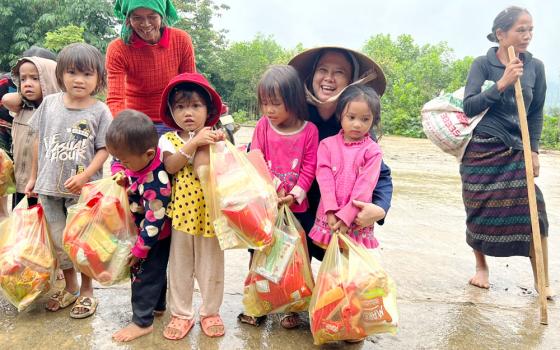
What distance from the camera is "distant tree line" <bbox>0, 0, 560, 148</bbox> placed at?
1742 centimetres

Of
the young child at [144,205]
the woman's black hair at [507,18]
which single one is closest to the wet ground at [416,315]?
the young child at [144,205]

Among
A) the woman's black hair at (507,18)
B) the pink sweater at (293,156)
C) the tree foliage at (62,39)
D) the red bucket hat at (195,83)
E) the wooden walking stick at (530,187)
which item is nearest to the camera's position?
the red bucket hat at (195,83)

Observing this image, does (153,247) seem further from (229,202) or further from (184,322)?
(229,202)

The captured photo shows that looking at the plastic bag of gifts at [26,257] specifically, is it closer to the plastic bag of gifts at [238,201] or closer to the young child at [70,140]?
the young child at [70,140]

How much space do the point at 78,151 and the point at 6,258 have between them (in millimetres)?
662

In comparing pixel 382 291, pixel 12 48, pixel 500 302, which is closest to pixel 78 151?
pixel 382 291

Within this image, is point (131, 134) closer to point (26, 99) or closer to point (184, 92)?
point (184, 92)

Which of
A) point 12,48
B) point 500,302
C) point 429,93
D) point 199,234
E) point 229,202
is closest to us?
point 229,202

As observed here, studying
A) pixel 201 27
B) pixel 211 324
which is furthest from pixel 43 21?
pixel 211 324

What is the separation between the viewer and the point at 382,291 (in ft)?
6.81

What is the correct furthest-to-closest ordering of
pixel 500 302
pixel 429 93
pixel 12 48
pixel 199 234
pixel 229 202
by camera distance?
pixel 429 93
pixel 12 48
pixel 500 302
pixel 199 234
pixel 229 202

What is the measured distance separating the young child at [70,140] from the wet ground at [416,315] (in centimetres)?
18

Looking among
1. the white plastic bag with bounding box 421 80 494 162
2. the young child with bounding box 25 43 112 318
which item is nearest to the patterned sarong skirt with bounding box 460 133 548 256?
the white plastic bag with bounding box 421 80 494 162

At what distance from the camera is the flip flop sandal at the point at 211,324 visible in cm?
233
